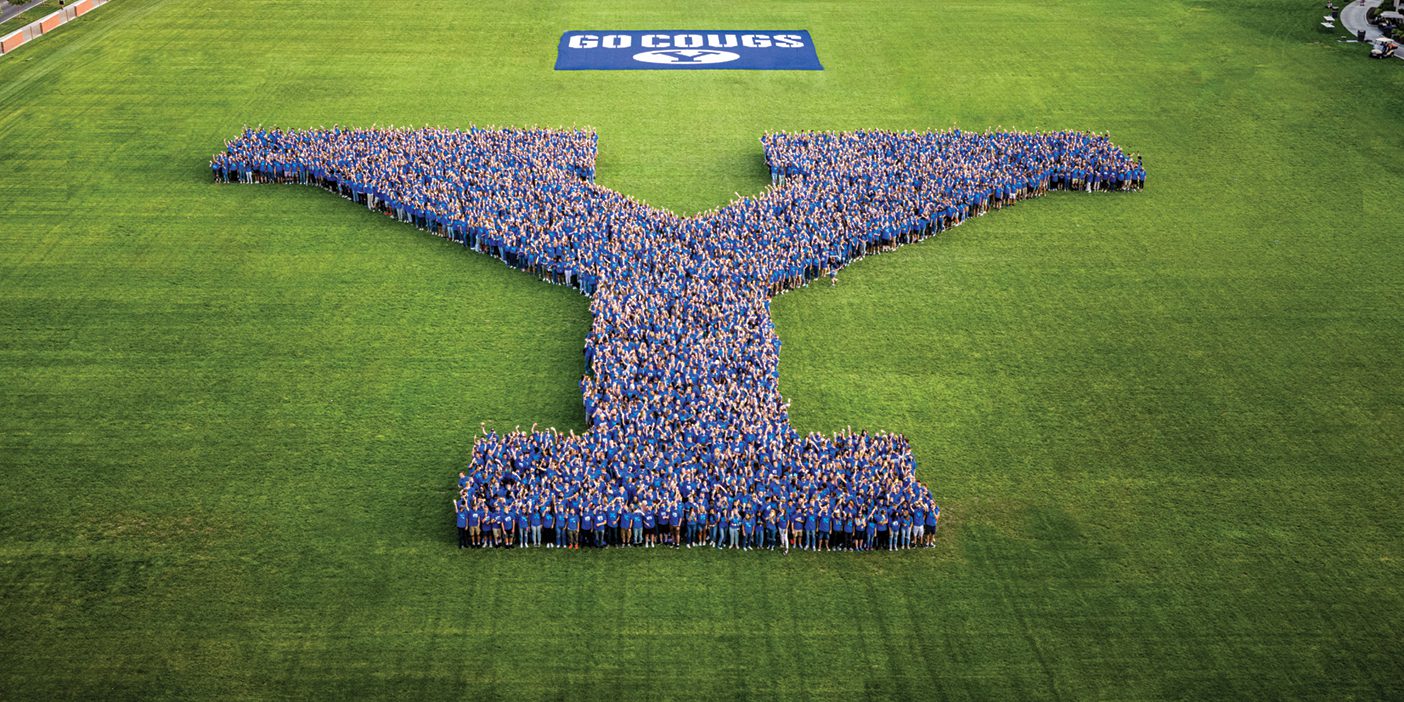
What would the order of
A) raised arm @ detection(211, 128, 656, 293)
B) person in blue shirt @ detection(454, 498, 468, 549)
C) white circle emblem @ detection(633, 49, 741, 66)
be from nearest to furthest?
person in blue shirt @ detection(454, 498, 468, 549) < raised arm @ detection(211, 128, 656, 293) < white circle emblem @ detection(633, 49, 741, 66)

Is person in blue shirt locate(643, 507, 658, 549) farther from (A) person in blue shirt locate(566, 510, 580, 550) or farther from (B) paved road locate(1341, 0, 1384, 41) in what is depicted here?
(B) paved road locate(1341, 0, 1384, 41)

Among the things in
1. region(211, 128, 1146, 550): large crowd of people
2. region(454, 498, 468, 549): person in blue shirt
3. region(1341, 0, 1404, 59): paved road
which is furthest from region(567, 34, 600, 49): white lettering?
region(454, 498, 468, 549): person in blue shirt

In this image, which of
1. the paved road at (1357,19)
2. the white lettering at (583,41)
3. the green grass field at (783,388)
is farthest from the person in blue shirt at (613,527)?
the paved road at (1357,19)

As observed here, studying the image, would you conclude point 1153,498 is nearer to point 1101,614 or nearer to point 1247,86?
point 1101,614

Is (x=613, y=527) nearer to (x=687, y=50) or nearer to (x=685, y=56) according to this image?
(x=685, y=56)

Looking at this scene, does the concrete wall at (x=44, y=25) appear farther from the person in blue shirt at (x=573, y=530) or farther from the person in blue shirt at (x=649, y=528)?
the person in blue shirt at (x=649, y=528)

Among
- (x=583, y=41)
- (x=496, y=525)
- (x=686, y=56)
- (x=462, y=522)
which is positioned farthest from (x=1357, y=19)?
(x=462, y=522)

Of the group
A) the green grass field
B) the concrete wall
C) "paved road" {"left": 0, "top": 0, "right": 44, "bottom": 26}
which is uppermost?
"paved road" {"left": 0, "top": 0, "right": 44, "bottom": 26}
